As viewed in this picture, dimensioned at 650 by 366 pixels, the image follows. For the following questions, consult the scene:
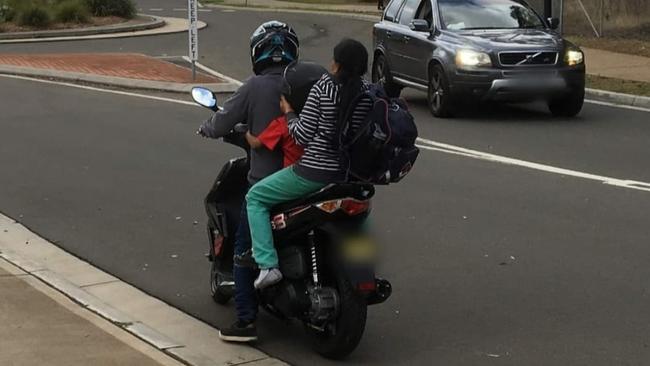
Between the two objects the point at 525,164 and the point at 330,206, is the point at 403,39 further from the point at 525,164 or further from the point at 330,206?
the point at 330,206

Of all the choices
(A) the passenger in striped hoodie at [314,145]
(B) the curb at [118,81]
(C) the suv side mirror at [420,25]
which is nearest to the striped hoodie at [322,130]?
(A) the passenger in striped hoodie at [314,145]

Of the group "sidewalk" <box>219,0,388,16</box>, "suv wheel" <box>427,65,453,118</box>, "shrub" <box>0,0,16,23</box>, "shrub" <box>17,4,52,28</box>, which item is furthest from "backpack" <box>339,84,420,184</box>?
"sidewalk" <box>219,0,388,16</box>

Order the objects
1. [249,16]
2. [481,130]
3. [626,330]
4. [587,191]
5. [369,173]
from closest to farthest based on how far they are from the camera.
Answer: [369,173] < [626,330] < [587,191] < [481,130] < [249,16]

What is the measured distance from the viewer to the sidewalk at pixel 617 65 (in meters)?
18.8

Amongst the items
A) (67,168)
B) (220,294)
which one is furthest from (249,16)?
(220,294)

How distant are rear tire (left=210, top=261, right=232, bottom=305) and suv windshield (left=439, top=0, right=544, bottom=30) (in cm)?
973

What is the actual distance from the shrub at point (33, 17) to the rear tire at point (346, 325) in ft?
86.5

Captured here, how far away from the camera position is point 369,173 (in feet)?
17.7

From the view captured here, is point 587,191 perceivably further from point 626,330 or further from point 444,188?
point 626,330

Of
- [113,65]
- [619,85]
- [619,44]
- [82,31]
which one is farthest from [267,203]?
[82,31]

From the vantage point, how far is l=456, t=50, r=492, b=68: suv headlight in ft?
48.2

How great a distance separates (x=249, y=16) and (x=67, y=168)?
27355 mm

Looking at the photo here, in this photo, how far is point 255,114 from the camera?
5.69 meters

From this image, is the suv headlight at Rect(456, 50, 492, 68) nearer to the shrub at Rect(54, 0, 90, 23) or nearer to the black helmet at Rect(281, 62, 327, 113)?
the black helmet at Rect(281, 62, 327, 113)
